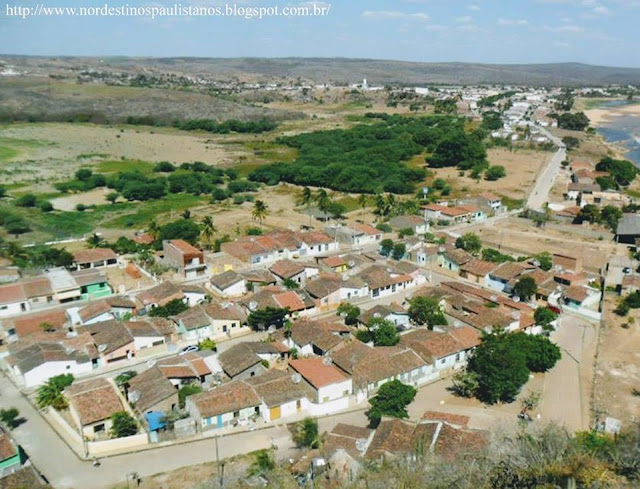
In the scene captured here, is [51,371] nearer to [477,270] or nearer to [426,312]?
[426,312]

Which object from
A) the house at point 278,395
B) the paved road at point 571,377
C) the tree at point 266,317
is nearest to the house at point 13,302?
the tree at point 266,317

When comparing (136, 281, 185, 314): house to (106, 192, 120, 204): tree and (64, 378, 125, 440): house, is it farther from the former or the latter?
(106, 192, 120, 204): tree

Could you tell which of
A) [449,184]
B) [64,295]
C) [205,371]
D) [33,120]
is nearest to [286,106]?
[33,120]

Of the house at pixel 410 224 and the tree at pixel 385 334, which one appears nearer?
the tree at pixel 385 334

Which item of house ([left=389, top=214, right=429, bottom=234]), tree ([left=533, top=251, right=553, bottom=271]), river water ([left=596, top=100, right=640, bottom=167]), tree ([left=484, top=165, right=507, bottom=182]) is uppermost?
river water ([left=596, top=100, right=640, bottom=167])

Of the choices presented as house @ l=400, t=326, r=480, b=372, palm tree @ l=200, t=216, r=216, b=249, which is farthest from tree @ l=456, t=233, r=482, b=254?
palm tree @ l=200, t=216, r=216, b=249

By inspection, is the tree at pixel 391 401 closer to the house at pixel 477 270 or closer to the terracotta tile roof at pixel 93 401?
the terracotta tile roof at pixel 93 401
